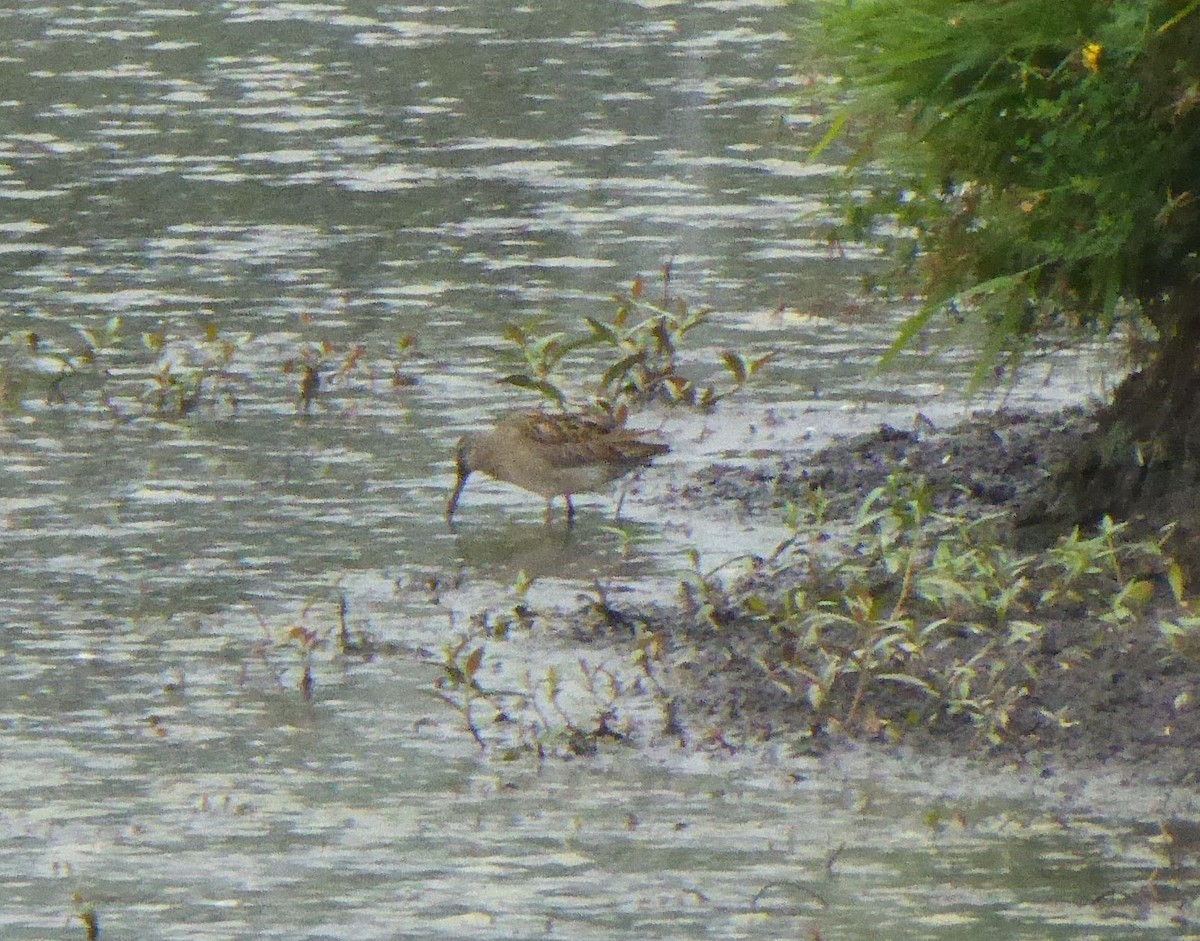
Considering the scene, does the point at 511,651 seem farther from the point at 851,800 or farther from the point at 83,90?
the point at 83,90

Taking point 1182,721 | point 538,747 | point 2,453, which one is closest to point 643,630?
point 538,747

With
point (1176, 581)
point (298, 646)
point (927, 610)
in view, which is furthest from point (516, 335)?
point (1176, 581)

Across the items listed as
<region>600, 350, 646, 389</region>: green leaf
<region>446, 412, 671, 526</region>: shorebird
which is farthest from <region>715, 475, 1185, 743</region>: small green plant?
<region>600, 350, 646, 389</region>: green leaf

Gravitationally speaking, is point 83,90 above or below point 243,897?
below

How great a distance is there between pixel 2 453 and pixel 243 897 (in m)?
4.69

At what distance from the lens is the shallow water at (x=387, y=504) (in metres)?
6.27

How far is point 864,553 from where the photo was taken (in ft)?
28.6

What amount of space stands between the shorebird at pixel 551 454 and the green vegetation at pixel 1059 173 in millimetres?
1434

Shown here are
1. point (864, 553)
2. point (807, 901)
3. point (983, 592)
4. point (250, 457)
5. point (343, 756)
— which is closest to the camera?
point (807, 901)

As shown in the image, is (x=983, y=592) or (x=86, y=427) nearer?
(x=983, y=592)

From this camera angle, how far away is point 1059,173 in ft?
Result: 25.4

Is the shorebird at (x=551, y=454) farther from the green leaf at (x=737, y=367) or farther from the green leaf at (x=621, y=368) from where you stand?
the green leaf at (x=737, y=367)

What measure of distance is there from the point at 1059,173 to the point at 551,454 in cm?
242

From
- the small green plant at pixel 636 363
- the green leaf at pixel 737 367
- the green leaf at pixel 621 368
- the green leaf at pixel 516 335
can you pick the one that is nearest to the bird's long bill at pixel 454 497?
the small green plant at pixel 636 363
